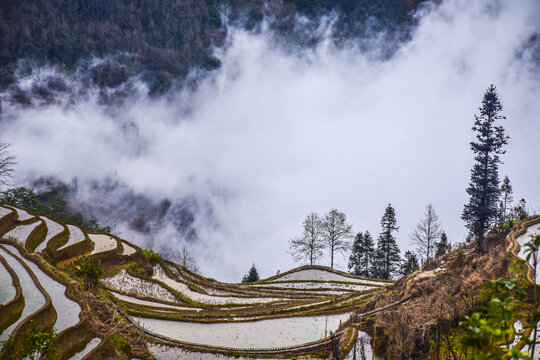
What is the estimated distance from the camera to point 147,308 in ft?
75.0

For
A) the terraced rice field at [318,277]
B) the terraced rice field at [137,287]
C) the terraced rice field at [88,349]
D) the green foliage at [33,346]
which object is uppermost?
the terraced rice field at [318,277]

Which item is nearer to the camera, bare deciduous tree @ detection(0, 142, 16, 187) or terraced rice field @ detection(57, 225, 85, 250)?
terraced rice field @ detection(57, 225, 85, 250)

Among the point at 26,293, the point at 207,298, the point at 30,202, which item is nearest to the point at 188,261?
the point at 30,202

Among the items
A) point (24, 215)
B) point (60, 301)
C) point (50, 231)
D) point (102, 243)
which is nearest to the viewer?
point (60, 301)

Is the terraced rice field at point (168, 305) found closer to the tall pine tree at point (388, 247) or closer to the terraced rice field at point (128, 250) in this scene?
the terraced rice field at point (128, 250)

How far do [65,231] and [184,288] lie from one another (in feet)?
38.2

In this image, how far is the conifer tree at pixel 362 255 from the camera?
171 ft

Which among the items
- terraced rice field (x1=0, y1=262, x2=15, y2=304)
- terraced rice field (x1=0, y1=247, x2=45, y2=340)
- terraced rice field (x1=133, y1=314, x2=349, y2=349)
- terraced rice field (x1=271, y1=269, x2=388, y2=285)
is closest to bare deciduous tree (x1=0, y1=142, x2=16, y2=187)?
terraced rice field (x1=0, y1=247, x2=45, y2=340)

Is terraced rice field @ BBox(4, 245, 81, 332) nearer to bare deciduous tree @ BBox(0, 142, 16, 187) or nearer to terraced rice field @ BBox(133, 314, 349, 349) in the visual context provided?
terraced rice field @ BBox(133, 314, 349, 349)

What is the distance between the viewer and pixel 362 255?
5288cm

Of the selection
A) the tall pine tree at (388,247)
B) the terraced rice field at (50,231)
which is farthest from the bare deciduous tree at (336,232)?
the terraced rice field at (50,231)

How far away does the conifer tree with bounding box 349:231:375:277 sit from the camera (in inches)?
2052

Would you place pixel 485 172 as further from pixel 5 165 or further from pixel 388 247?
pixel 5 165

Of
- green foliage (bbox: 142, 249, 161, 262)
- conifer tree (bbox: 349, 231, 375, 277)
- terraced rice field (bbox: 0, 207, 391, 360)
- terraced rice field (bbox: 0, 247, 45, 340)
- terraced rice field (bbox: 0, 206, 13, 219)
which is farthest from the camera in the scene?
conifer tree (bbox: 349, 231, 375, 277)
